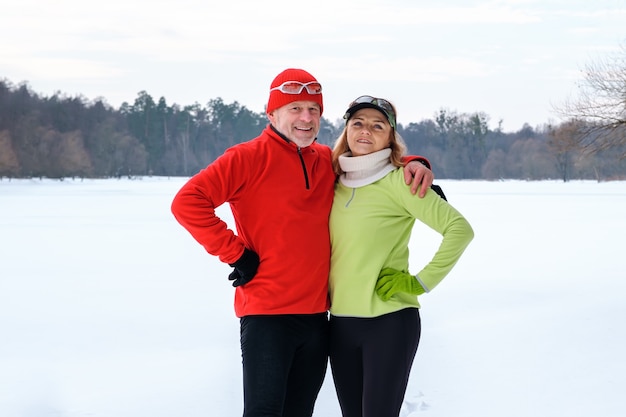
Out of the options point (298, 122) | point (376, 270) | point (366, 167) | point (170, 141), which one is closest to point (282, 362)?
point (376, 270)

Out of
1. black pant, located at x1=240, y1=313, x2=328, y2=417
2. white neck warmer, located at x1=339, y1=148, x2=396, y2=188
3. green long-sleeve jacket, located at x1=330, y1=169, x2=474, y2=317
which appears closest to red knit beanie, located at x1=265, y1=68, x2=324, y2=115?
white neck warmer, located at x1=339, y1=148, x2=396, y2=188

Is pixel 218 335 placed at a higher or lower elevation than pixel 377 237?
lower

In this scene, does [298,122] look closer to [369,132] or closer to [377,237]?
[369,132]

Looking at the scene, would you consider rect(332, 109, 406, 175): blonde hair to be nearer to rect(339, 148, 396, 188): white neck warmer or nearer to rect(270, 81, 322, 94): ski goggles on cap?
rect(339, 148, 396, 188): white neck warmer

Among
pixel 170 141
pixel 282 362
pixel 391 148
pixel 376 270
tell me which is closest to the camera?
pixel 282 362

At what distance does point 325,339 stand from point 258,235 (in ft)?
1.50

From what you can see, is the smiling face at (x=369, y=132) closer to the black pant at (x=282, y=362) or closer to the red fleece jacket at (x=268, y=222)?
the red fleece jacket at (x=268, y=222)

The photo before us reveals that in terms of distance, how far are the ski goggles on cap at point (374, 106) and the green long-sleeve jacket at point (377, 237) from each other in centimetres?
22

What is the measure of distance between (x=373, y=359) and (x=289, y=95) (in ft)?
3.30

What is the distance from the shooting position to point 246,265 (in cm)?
269

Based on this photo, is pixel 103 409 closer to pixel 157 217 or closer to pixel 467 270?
pixel 467 270

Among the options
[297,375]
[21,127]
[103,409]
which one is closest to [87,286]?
[103,409]

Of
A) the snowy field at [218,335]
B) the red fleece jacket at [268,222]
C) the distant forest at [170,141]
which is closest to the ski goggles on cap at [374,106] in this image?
the red fleece jacket at [268,222]

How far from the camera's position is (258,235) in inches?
107
